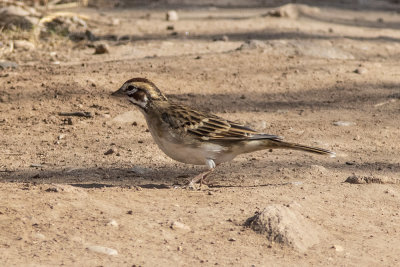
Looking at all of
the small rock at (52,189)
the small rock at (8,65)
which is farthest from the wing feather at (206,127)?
the small rock at (8,65)

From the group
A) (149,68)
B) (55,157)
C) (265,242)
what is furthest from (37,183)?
(149,68)

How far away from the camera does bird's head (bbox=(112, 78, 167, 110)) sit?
6707 millimetres

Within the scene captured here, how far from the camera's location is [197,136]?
21.2 feet

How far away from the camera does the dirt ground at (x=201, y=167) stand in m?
5.20

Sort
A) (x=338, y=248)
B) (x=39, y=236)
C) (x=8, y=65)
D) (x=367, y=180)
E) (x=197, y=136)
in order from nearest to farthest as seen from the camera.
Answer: (x=39, y=236), (x=338, y=248), (x=197, y=136), (x=367, y=180), (x=8, y=65)

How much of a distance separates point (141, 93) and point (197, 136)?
709mm

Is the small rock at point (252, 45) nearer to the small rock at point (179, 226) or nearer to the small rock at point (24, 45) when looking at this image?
the small rock at point (24, 45)

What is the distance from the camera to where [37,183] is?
654 cm

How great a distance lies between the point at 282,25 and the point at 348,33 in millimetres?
1273

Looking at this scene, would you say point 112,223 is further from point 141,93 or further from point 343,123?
point 343,123

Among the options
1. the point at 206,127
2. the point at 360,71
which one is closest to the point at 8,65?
the point at 206,127

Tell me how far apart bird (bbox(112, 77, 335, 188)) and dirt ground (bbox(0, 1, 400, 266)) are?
0.31m

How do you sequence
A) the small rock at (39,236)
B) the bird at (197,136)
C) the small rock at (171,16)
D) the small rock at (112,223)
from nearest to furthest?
the small rock at (39,236), the small rock at (112,223), the bird at (197,136), the small rock at (171,16)

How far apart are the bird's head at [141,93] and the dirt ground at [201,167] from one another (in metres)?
0.75
